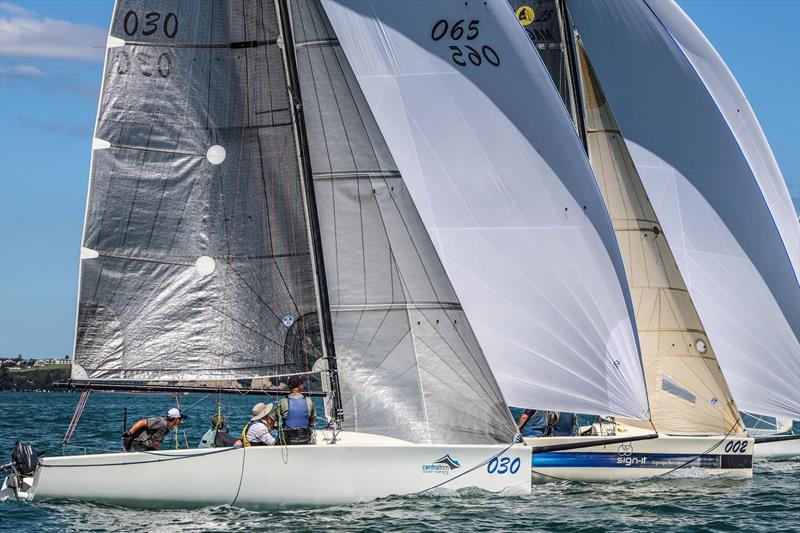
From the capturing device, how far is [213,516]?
54.0 feet

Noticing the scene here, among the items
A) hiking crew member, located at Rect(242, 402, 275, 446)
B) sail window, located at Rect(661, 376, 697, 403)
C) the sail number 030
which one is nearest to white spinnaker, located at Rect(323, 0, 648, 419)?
the sail number 030

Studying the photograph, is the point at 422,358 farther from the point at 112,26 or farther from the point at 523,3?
the point at 523,3

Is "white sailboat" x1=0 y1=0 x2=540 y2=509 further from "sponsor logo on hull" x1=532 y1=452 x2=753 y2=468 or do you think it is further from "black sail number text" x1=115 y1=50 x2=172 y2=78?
"sponsor logo on hull" x1=532 y1=452 x2=753 y2=468

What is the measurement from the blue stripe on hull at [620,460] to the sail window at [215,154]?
677 centimetres

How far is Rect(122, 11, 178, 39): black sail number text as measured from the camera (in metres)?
17.9

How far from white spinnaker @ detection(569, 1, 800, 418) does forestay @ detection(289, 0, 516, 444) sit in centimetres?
637

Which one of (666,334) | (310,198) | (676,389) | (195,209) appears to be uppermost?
(310,198)

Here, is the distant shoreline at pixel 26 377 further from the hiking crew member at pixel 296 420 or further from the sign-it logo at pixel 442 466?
the sign-it logo at pixel 442 466

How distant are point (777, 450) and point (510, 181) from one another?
11.6 metres

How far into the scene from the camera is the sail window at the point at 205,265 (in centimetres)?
1812

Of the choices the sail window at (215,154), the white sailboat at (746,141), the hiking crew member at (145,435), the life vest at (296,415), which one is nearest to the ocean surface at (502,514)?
the hiking crew member at (145,435)

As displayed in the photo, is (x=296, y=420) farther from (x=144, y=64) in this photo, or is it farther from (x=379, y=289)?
(x=144, y=64)

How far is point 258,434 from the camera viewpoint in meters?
17.2

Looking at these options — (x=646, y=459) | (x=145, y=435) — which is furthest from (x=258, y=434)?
(x=646, y=459)
